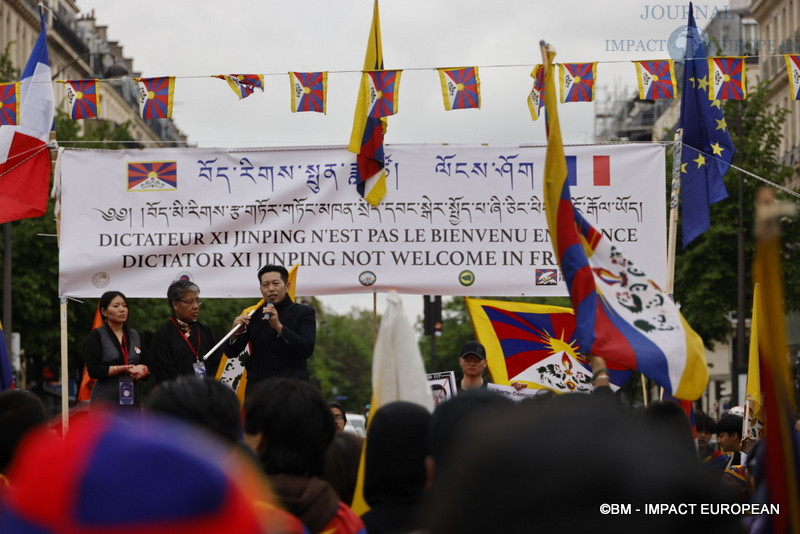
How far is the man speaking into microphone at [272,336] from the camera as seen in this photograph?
8.42 metres

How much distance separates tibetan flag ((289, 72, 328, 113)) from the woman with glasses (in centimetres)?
396

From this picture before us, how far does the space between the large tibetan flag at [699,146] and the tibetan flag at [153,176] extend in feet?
15.5

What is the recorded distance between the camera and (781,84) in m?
51.2

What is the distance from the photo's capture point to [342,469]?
195 inches

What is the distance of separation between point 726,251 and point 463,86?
72.9ft

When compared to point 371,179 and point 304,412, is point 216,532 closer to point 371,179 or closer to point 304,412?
point 304,412

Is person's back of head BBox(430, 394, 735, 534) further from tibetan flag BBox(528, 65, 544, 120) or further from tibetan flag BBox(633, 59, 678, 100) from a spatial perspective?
tibetan flag BBox(633, 59, 678, 100)

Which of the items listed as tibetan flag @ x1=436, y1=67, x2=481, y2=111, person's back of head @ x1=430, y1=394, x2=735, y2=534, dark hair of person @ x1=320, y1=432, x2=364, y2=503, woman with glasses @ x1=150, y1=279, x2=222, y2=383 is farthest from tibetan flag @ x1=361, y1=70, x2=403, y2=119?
person's back of head @ x1=430, y1=394, x2=735, y2=534

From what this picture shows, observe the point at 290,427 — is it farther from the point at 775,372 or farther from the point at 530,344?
the point at 530,344

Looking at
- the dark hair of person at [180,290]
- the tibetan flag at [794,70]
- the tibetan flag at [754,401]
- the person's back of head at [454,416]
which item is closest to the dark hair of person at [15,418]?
the person's back of head at [454,416]

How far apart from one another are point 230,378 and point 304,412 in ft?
18.7

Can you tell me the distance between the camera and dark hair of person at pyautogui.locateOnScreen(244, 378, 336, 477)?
3.71 meters

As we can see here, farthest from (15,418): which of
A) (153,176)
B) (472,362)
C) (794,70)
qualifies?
(794,70)

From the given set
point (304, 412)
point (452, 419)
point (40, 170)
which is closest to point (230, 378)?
point (40, 170)
